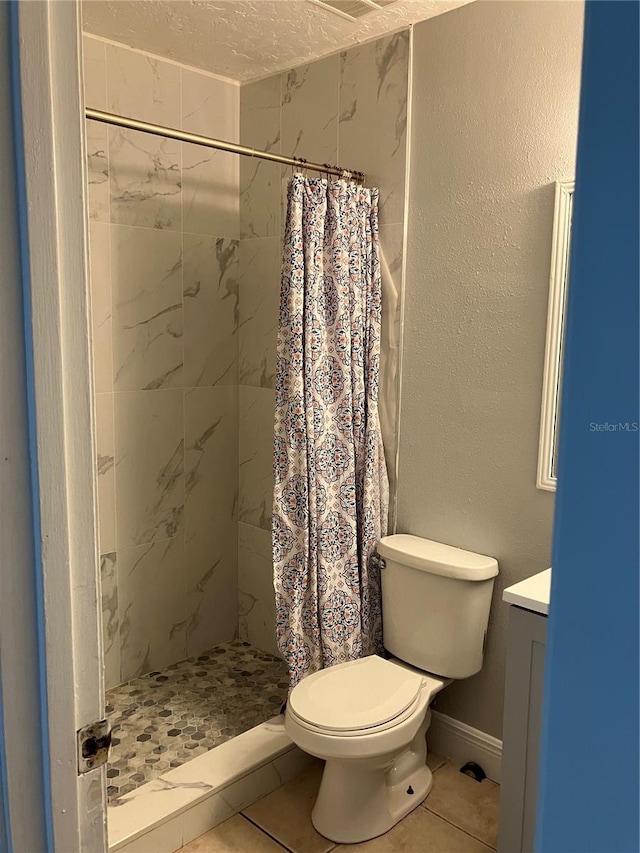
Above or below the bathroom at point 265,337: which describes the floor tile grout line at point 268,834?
below

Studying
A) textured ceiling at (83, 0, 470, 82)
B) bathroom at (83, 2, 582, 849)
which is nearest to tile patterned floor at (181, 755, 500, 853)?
bathroom at (83, 2, 582, 849)

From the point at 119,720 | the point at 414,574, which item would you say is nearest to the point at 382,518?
the point at 414,574

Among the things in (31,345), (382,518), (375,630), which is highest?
(31,345)

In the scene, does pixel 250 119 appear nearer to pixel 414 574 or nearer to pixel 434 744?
pixel 414 574

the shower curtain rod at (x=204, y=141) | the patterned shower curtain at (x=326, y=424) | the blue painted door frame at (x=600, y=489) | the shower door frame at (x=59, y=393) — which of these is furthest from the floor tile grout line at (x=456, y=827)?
the shower curtain rod at (x=204, y=141)

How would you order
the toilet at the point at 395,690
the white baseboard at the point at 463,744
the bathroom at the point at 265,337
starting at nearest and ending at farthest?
the toilet at the point at 395,690 < the bathroom at the point at 265,337 < the white baseboard at the point at 463,744

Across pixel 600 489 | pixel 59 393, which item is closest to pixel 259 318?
pixel 59 393

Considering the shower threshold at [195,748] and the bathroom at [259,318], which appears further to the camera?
the bathroom at [259,318]

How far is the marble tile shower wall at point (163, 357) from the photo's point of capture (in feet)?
8.69

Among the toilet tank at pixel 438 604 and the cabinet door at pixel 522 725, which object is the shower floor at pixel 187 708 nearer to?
the toilet tank at pixel 438 604

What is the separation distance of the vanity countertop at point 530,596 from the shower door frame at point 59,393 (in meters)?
1.16

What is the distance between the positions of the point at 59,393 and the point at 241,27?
6.74 feet

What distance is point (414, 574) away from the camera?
2.34 m

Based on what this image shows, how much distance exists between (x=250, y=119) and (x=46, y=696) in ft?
8.65
